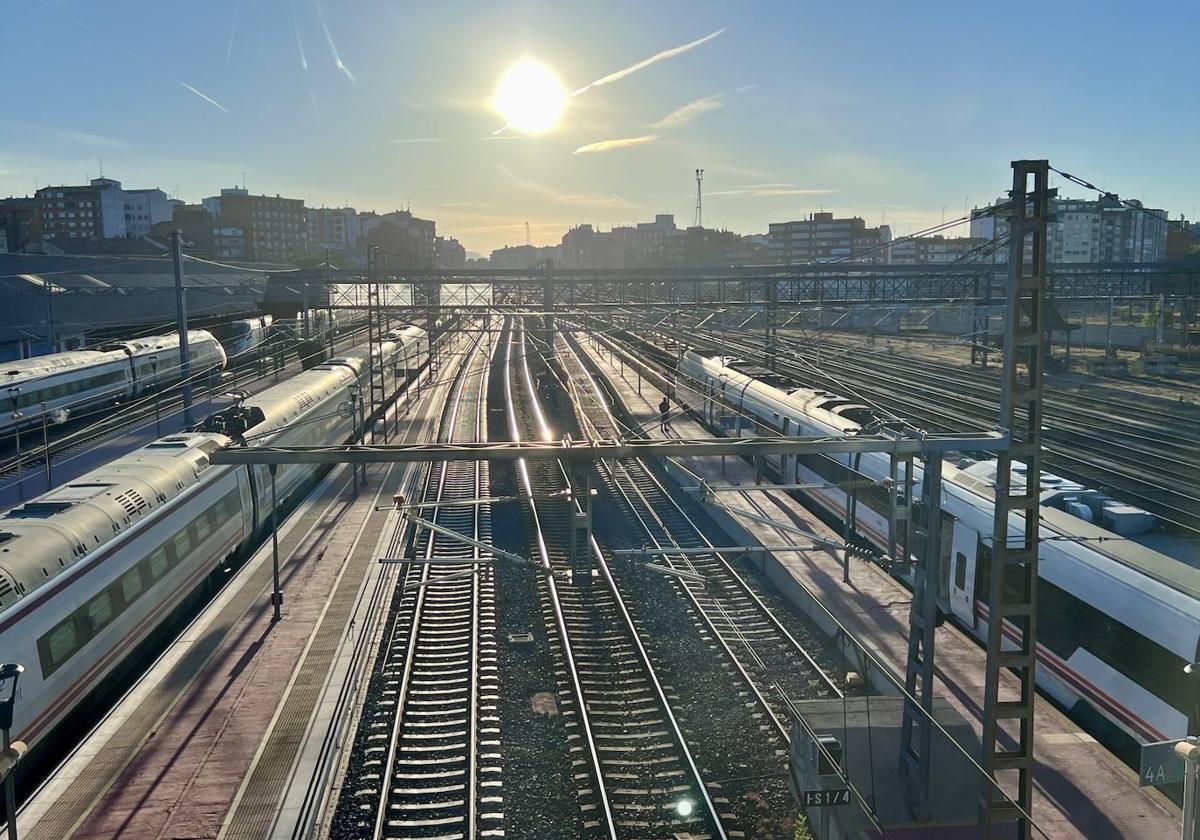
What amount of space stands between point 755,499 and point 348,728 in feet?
40.0

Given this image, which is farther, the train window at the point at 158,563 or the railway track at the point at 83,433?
the railway track at the point at 83,433

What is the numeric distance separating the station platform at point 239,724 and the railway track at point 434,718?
0.35 m

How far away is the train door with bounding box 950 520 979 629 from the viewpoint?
11680mm

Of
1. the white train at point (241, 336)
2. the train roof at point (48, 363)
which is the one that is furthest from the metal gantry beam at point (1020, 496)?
the white train at point (241, 336)

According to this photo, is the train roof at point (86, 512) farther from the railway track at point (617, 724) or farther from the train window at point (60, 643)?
the railway track at point (617, 724)

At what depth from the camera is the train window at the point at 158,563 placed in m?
11.5

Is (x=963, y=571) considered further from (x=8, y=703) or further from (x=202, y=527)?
(x=202, y=527)

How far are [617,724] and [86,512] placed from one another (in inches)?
262

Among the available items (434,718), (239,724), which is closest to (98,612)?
(239,724)

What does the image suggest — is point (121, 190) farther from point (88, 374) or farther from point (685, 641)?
point (685, 641)

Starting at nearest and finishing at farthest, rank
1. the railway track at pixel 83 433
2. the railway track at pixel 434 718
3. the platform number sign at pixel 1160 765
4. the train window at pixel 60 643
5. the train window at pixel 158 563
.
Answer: the platform number sign at pixel 1160 765 < the railway track at pixel 434 718 < the train window at pixel 60 643 < the train window at pixel 158 563 < the railway track at pixel 83 433

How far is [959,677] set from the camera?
11.1 metres

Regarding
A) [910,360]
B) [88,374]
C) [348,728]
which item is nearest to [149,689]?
[348,728]

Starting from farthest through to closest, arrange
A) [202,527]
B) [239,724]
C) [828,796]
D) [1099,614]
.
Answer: [202,527] < [239,724] < [1099,614] < [828,796]
